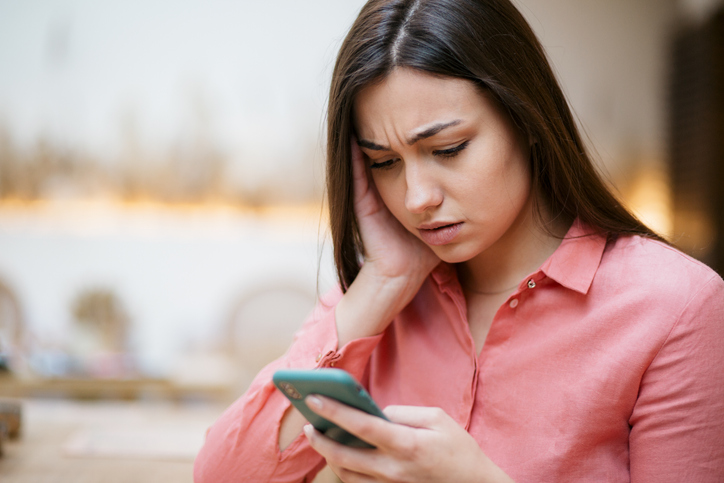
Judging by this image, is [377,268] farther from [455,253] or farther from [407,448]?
[407,448]

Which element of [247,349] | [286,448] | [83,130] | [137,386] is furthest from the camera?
[83,130]

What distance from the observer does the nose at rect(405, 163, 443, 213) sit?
836mm

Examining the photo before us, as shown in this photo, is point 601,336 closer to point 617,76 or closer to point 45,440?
point 45,440

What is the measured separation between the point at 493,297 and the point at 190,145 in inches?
124

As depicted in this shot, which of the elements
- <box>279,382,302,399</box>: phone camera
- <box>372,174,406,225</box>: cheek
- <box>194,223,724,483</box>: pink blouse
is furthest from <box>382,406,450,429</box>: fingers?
<box>372,174,406,225</box>: cheek

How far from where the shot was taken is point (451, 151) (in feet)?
2.73

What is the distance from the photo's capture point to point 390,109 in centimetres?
84

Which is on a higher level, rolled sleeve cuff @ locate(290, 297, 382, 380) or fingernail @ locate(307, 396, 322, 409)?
fingernail @ locate(307, 396, 322, 409)

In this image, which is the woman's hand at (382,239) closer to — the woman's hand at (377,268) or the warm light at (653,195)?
the woman's hand at (377,268)

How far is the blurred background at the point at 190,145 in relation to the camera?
3674 mm

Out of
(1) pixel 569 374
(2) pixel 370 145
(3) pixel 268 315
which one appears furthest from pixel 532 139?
(3) pixel 268 315

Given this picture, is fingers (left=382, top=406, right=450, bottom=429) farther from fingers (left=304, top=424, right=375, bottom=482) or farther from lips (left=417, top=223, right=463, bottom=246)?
lips (left=417, top=223, right=463, bottom=246)

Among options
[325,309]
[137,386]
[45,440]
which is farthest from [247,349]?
[325,309]

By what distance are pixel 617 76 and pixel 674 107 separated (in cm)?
42
